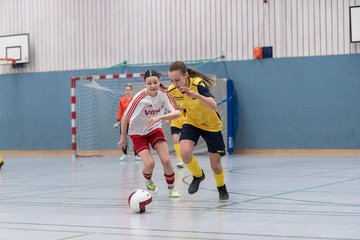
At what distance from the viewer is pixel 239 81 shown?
20406 mm

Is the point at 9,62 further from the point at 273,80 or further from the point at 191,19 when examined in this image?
the point at 273,80

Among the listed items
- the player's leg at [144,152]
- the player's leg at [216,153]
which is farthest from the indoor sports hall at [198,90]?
the player's leg at [144,152]

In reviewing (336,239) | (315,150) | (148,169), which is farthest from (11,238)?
(315,150)

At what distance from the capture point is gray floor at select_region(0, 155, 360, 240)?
5340 mm

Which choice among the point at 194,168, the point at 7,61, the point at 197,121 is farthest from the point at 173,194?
the point at 7,61

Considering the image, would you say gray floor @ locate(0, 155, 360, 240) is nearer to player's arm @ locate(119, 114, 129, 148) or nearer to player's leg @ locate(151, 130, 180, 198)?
player's leg @ locate(151, 130, 180, 198)

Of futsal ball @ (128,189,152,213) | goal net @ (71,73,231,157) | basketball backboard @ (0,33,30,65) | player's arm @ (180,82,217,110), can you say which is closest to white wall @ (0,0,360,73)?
basketball backboard @ (0,33,30,65)

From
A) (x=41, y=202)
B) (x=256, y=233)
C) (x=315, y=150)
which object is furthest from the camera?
(x=315, y=150)

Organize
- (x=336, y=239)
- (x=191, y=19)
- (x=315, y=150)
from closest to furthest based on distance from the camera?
(x=336, y=239)
(x=315, y=150)
(x=191, y=19)

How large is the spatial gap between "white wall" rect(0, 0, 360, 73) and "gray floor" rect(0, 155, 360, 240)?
868cm

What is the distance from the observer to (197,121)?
318 inches

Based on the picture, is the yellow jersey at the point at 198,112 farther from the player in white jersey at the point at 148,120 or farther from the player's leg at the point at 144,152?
the player's leg at the point at 144,152

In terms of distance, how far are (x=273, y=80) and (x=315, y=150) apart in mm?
2536

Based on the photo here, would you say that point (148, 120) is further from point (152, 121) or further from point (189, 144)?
point (189, 144)
